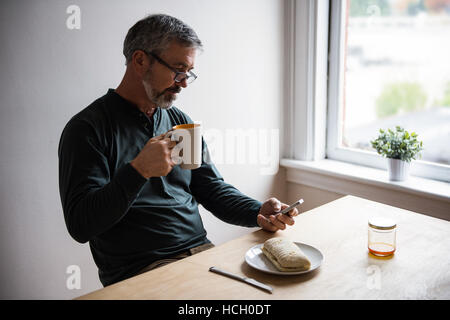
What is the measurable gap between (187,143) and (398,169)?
124 cm

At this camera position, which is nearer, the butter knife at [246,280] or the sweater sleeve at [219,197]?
the butter knife at [246,280]

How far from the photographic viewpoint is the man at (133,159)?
127 centimetres

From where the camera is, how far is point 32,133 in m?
1.63

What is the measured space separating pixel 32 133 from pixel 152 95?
0.52 metres

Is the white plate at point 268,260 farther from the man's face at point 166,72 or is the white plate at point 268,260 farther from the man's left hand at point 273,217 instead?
the man's face at point 166,72

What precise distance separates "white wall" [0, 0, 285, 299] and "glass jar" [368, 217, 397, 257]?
1.13 meters

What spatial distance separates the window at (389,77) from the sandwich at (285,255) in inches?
48.7

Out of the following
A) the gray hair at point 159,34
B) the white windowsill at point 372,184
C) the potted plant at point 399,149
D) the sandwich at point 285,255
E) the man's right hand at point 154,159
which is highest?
the gray hair at point 159,34

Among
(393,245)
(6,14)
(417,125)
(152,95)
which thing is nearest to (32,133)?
(6,14)

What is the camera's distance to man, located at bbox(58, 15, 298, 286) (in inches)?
49.9

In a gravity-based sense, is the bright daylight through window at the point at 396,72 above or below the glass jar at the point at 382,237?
above

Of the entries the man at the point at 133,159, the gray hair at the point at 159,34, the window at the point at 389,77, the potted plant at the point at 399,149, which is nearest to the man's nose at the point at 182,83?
the man at the point at 133,159

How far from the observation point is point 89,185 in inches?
48.5

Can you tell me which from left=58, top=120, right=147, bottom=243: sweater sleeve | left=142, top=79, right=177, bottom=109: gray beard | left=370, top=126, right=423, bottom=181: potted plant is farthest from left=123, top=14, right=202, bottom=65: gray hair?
left=370, top=126, right=423, bottom=181: potted plant
